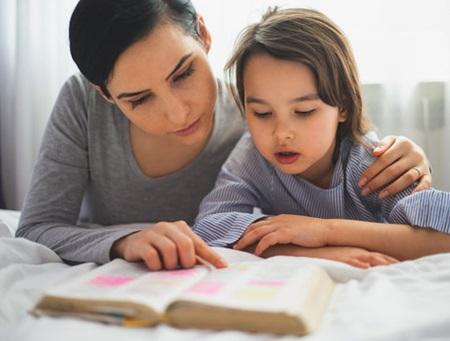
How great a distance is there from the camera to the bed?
0.56 metres

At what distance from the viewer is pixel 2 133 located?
2.13m

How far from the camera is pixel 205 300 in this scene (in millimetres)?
594

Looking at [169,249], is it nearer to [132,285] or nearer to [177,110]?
[132,285]

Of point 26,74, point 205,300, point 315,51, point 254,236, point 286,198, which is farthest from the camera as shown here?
point 26,74

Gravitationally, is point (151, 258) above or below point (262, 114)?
below

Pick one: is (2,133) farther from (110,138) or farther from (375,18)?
(375,18)

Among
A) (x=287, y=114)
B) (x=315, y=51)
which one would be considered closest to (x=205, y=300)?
(x=287, y=114)

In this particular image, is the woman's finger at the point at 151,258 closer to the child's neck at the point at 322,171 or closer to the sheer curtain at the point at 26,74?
the child's neck at the point at 322,171

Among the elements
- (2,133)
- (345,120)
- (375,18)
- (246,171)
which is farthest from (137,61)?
(2,133)

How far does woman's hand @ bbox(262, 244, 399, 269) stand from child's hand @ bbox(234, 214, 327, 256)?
0.05ft

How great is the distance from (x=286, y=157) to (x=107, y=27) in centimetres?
45

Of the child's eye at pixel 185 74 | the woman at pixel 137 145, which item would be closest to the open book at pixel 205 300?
the woman at pixel 137 145

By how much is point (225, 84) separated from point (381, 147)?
481mm

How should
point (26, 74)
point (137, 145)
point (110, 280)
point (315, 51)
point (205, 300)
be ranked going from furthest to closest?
point (26, 74)
point (137, 145)
point (315, 51)
point (110, 280)
point (205, 300)
